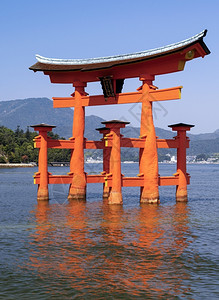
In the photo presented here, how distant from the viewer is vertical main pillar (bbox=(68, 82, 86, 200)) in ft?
107

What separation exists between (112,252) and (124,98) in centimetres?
1607

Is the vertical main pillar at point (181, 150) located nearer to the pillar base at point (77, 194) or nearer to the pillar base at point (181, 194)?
the pillar base at point (181, 194)

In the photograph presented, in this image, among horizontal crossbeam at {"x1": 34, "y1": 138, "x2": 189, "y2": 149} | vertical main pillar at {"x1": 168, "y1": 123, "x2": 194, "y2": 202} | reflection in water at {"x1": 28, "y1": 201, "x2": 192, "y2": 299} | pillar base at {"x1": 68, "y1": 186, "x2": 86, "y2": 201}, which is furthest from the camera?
pillar base at {"x1": 68, "y1": 186, "x2": 86, "y2": 201}

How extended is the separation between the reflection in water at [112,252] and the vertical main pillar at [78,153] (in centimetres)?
581

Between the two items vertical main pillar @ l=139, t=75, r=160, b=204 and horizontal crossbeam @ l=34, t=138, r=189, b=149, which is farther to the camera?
vertical main pillar @ l=139, t=75, r=160, b=204

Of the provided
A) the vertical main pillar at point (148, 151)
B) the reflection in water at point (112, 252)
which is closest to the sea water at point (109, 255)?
the reflection in water at point (112, 252)

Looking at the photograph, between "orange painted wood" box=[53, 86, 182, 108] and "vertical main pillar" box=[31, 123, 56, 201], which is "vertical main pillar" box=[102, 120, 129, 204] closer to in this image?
"orange painted wood" box=[53, 86, 182, 108]

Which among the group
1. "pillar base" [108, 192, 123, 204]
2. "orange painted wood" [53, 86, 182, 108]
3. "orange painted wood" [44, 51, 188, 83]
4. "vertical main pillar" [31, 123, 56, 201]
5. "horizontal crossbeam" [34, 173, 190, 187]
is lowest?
"pillar base" [108, 192, 123, 204]

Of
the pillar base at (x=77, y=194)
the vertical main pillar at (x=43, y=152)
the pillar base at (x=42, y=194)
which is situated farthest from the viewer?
the pillar base at (x=77, y=194)

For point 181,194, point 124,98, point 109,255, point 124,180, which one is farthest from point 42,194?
point 109,255

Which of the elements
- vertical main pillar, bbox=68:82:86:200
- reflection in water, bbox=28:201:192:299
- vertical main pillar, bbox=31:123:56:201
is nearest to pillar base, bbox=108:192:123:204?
reflection in water, bbox=28:201:192:299

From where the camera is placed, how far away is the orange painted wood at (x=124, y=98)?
2789 centimetres

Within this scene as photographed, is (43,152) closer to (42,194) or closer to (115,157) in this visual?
(42,194)

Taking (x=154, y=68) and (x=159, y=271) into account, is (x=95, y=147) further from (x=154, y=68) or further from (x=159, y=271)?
(x=159, y=271)
